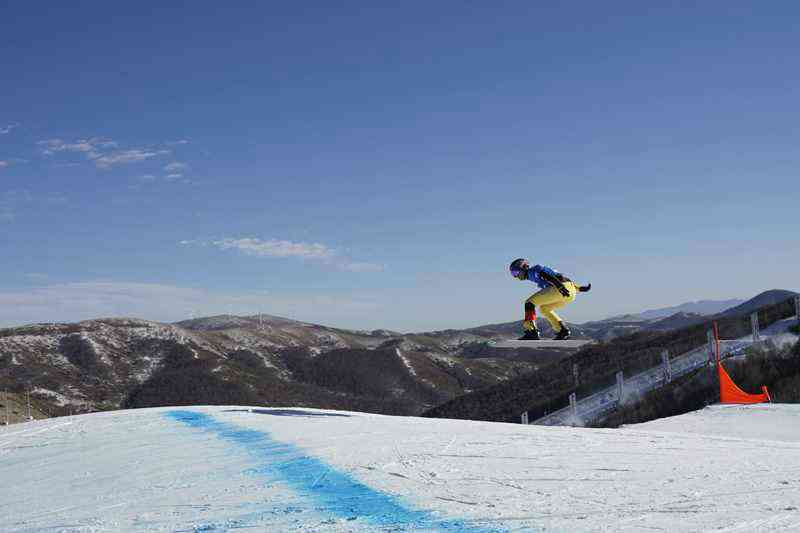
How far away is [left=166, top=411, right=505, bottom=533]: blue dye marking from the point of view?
17.3 ft

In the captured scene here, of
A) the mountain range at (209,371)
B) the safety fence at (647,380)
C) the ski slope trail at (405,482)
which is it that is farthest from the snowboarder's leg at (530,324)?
the mountain range at (209,371)

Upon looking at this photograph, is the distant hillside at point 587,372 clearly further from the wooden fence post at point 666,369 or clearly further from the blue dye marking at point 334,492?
the blue dye marking at point 334,492

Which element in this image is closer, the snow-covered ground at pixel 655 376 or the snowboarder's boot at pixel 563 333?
the snowboarder's boot at pixel 563 333

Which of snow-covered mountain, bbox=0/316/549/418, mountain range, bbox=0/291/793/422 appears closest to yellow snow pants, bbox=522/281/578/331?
mountain range, bbox=0/291/793/422

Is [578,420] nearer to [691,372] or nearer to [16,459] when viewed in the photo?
[691,372]

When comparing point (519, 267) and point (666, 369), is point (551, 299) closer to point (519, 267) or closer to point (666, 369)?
point (519, 267)

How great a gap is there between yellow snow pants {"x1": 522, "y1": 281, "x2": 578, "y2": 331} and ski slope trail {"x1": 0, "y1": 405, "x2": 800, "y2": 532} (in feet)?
11.6

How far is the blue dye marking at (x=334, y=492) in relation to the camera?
5.27m

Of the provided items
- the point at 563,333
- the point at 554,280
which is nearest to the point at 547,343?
the point at 563,333

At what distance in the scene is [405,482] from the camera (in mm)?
6742

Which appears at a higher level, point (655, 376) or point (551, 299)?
point (551, 299)

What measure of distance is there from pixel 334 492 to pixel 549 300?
899 centimetres

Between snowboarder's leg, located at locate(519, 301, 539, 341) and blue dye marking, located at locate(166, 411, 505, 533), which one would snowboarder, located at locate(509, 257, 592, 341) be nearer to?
snowboarder's leg, located at locate(519, 301, 539, 341)

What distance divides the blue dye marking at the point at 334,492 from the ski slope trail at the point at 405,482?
21mm
